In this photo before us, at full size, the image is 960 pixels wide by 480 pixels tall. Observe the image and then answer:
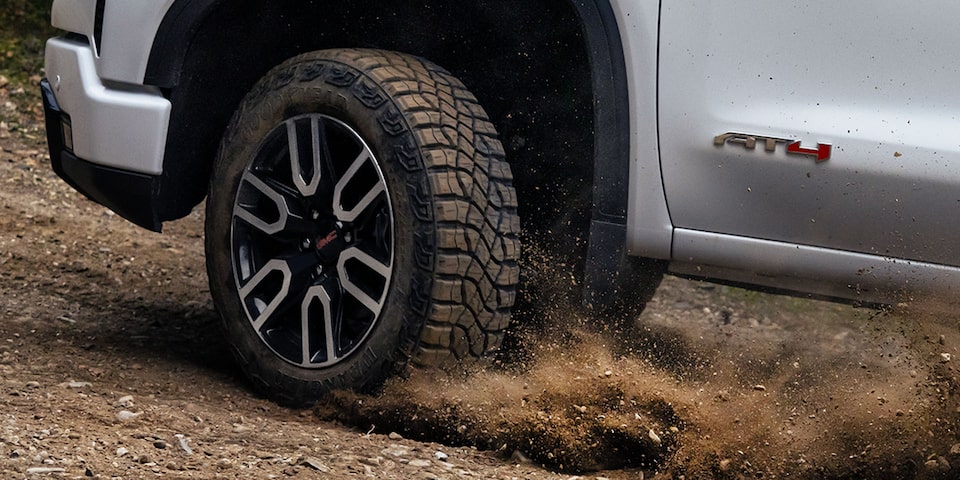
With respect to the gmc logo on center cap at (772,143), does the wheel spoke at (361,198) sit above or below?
below

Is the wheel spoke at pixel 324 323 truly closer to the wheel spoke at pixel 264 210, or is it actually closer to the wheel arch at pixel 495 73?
the wheel spoke at pixel 264 210

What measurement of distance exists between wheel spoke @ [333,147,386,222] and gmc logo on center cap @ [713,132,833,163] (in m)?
0.88

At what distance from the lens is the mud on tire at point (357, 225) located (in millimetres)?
3051

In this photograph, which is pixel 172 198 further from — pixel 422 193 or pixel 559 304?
pixel 559 304

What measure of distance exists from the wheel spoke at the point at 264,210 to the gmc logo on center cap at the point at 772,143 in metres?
1.21

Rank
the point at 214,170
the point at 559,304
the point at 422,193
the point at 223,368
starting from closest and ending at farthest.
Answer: the point at 422,193, the point at 559,304, the point at 214,170, the point at 223,368

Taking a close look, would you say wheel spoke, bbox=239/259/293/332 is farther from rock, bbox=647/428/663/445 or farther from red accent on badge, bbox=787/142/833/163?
red accent on badge, bbox=787/142/833/163

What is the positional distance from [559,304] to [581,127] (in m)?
0.48

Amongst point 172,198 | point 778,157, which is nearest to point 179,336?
point 172,198

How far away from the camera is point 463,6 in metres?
3.29

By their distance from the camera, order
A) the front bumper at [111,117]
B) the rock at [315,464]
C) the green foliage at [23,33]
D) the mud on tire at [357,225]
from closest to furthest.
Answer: the rock at [315,464]
the mud on tire at [357,225]
the front bumper at [111,117]
the green foliage at [23,33]

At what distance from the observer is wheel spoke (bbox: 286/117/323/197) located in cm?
324

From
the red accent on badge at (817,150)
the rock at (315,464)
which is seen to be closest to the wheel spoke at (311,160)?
the rock at (315,464)

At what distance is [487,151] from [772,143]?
75cm
